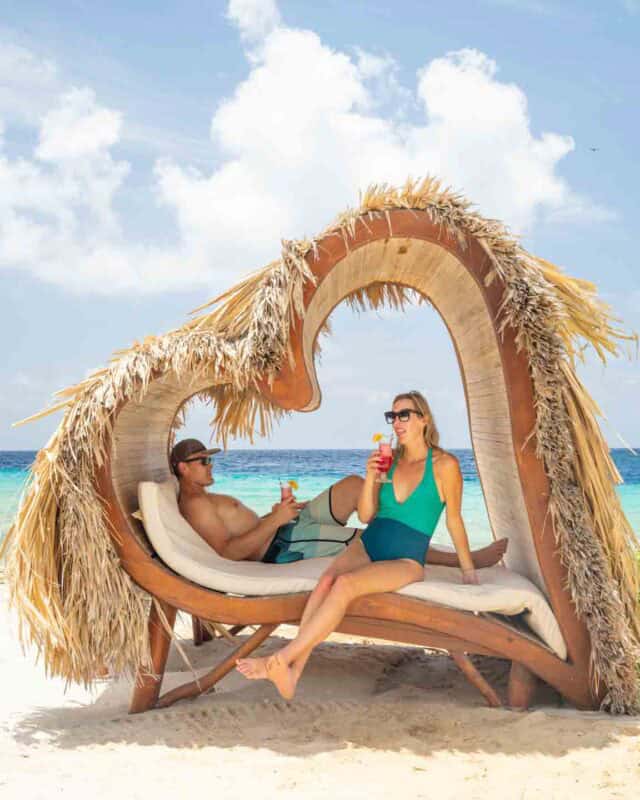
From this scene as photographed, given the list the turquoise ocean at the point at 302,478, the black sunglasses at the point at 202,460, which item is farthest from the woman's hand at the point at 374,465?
the turquoise ocean at the point at 302,478

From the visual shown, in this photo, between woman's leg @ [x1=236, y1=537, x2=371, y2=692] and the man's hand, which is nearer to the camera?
woman's leg @ [x1=236, y1=537, x2=371, y2=692]

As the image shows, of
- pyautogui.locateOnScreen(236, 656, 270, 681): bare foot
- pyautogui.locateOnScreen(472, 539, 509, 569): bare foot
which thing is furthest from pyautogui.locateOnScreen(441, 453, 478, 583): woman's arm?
pyautogui.locateOnScreen(236, 656, 270, 681): bare foot

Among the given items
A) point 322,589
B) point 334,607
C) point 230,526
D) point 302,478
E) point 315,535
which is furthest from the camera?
point 302,478

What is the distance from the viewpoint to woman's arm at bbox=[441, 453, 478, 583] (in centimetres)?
349

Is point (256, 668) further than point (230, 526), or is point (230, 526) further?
point (230, 526)

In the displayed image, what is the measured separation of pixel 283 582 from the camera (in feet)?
11.5

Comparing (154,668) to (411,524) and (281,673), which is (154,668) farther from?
(411,524)

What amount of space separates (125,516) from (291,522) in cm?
94

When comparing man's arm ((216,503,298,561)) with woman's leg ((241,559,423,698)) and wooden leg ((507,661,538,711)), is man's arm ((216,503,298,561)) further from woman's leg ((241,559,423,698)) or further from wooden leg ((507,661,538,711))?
wooden leg ((507,661,538,711))

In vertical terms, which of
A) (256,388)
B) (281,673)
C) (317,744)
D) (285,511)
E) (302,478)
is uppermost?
(256,388)

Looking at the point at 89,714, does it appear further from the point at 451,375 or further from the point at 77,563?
the point at 451,375

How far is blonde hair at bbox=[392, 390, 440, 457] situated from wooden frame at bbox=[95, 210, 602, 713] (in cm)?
35

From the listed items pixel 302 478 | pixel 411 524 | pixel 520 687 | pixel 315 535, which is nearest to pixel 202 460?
pixel 315 535

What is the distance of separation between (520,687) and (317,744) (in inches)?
40.0
